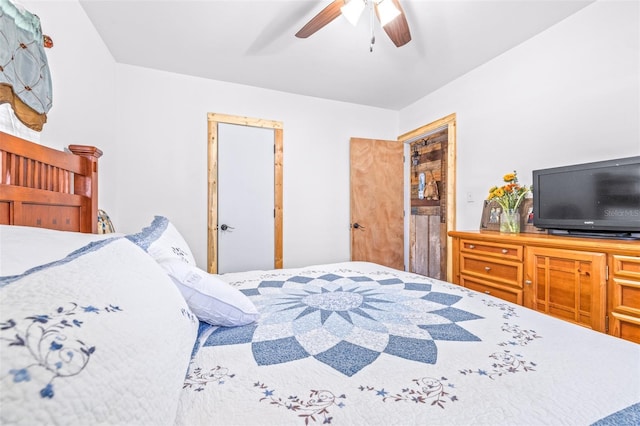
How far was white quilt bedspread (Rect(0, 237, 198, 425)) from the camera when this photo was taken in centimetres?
32

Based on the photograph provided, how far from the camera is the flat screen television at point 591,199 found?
173 cm

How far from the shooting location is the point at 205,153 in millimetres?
3238

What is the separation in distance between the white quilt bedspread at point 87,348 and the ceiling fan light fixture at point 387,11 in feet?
6.28

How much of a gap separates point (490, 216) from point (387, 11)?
2.07 metres

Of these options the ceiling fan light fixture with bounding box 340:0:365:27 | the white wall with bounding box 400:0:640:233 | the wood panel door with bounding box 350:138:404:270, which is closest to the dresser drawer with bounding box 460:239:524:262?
the white wall with bounding box 400:0:640:233

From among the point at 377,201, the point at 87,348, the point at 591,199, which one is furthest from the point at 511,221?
the point at 87,348

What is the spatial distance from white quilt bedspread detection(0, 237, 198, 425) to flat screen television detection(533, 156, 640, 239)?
2.48 metres

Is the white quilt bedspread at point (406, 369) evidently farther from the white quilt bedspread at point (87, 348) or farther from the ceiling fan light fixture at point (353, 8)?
the ceiling fan light fixture at point (353, 8)

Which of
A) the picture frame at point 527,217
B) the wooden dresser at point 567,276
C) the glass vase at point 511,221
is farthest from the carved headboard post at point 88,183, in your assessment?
the picture frame at point 527,217

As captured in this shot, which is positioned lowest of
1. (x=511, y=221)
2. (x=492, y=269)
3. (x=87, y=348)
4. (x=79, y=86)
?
(x=492, y=269)

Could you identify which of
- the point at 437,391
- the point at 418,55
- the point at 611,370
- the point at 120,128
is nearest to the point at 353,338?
the point at 437,391

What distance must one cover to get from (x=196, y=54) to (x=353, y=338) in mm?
2950

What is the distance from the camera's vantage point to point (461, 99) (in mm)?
3139

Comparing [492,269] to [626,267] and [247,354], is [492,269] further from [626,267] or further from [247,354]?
[247,354]
